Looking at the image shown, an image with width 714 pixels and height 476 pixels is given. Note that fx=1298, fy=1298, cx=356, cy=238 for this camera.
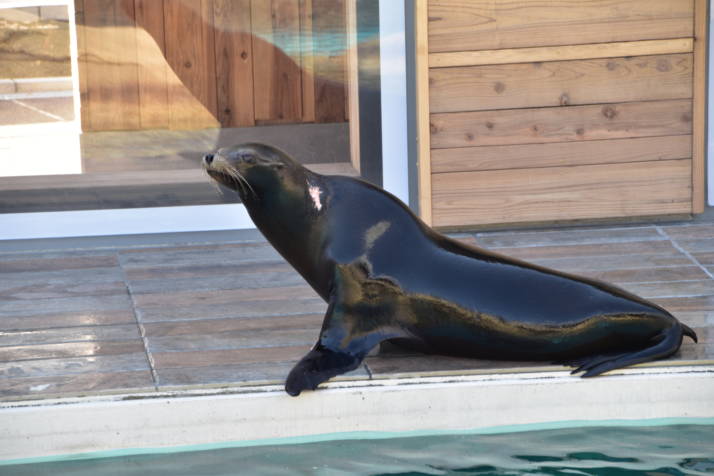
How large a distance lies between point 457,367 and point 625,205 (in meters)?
2.15

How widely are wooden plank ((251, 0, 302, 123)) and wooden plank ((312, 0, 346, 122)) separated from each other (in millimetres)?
83

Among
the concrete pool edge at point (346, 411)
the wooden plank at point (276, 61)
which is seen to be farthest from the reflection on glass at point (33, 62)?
the concrete pool edge at point (346, 411)

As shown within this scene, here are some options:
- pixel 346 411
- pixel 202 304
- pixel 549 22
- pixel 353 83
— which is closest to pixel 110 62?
pixel 353 83

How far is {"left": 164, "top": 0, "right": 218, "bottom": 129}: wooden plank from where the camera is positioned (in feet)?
17.3

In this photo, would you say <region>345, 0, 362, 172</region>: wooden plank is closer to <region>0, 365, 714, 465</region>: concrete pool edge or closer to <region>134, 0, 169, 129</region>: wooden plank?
<region>134, 0, 169, 129</region>: wooden plank

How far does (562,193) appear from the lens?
552cm

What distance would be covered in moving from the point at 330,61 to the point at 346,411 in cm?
225

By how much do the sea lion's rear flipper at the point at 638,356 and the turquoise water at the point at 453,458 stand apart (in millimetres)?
175

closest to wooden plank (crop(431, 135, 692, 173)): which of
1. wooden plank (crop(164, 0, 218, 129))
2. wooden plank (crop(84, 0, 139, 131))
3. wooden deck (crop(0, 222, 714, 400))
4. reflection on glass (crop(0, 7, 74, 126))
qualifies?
wooden deck (crop(0, 222, 714, 400))

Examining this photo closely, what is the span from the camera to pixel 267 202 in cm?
366


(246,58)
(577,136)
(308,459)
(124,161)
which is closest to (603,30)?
(577,136)

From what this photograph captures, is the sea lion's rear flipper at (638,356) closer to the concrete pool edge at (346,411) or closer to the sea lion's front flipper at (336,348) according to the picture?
the concrete pool edge at (346,411)

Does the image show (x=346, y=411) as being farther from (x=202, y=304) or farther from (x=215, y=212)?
(x=215, y=212)

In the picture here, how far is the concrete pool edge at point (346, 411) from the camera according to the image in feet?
11.3
